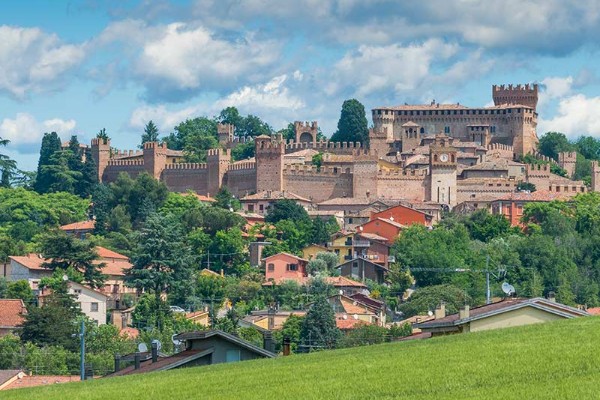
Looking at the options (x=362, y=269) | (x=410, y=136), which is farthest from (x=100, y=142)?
(x=362, y=269)

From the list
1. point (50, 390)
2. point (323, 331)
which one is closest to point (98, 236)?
point (323, 331)

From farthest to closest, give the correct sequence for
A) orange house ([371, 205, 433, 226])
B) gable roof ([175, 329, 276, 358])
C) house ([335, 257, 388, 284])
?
orange house ([371, 205, 433, 226])
house ([335, 257, 388, 284])
gable roof ([175, 329, 276, 358])

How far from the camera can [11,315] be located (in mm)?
65438

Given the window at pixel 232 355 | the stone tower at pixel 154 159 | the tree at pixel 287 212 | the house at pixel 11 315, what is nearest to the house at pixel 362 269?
the tree at pixel 287 212

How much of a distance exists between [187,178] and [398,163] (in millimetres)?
12329

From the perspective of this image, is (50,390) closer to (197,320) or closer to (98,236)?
(197,320)

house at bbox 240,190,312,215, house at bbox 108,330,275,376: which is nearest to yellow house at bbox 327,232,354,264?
house at bbox 240,190,312,215

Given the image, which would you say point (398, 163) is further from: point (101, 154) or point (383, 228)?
point (101, 154)

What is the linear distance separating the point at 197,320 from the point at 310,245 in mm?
22676

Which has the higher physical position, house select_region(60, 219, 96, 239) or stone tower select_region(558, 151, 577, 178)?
stone tower select_region(558, 151, 577, 178)

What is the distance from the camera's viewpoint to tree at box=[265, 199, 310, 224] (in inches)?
3841

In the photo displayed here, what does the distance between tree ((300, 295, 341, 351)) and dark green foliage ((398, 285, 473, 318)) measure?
645 centimetres

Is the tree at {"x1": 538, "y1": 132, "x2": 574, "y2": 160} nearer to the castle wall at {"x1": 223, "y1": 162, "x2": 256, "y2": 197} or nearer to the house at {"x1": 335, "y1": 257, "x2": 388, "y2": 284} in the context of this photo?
the castle wall at {"x1": 223, "y1": 162, "x2": 256, "y2": 197}

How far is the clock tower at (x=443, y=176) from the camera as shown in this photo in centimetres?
10381
